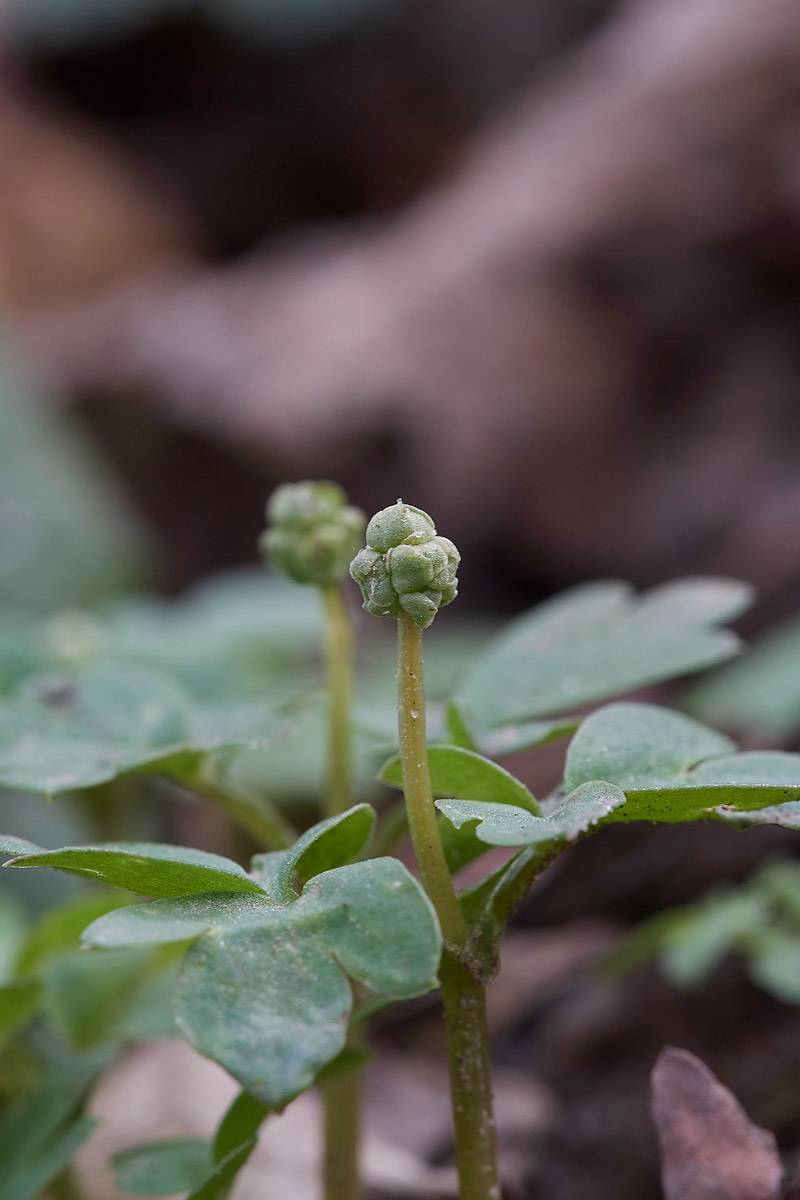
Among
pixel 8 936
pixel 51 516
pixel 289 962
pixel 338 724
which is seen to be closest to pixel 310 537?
pixel 338 724

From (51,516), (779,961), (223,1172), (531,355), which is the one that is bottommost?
(223,1172)

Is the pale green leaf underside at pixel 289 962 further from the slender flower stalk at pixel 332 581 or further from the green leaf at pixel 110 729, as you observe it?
the slender flower stalk at pixel 332 581

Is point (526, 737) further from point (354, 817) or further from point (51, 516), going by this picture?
point (51, 516)

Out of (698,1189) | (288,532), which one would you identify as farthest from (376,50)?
(698,1189)

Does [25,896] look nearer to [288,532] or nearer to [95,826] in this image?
[95,826]

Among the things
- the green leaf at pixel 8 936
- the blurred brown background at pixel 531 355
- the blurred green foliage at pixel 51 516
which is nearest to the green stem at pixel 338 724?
the green leaf at pixel 8 936

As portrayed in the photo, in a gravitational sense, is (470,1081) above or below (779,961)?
below

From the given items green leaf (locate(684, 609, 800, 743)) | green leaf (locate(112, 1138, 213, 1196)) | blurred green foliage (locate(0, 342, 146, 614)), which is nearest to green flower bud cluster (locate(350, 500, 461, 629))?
green leaf (locate(112, 1138, 213, 1196))
